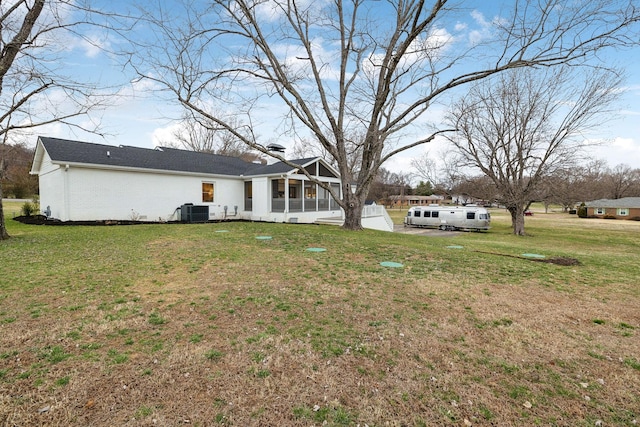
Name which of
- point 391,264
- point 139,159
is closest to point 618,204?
point 391,264

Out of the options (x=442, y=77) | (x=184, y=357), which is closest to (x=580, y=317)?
(x=184, y=357)

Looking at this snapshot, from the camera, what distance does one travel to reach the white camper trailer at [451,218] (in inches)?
1031

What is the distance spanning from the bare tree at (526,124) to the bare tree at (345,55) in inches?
310

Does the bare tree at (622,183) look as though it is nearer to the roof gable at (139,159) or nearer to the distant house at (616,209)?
the distant house at (616,209)

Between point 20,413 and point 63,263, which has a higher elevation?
point 63,263

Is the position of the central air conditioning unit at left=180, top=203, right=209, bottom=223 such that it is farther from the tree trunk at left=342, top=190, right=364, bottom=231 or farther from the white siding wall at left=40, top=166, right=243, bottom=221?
the tree trunk at left=342, top=190, right=364, bottom=231

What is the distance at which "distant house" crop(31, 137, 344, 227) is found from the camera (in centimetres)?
1362

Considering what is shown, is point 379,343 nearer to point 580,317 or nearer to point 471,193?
point 580,317

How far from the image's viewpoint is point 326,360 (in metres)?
2.85

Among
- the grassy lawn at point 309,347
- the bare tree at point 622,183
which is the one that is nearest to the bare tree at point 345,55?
the grassy lawn at point 309,347

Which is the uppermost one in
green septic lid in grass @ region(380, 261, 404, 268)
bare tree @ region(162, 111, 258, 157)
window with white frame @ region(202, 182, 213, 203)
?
bare tree @ region(162, 111, 258, 157)

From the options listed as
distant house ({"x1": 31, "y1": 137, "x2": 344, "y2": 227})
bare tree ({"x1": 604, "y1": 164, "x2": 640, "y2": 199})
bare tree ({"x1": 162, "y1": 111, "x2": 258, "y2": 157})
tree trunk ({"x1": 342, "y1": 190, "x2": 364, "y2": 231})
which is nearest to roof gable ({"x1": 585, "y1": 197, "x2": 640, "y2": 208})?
bare tree ({"x1": 604, "y1": 164, "x2": 640, "y2": 199})

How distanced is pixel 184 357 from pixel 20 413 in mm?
1112

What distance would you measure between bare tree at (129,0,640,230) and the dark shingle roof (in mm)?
4828
